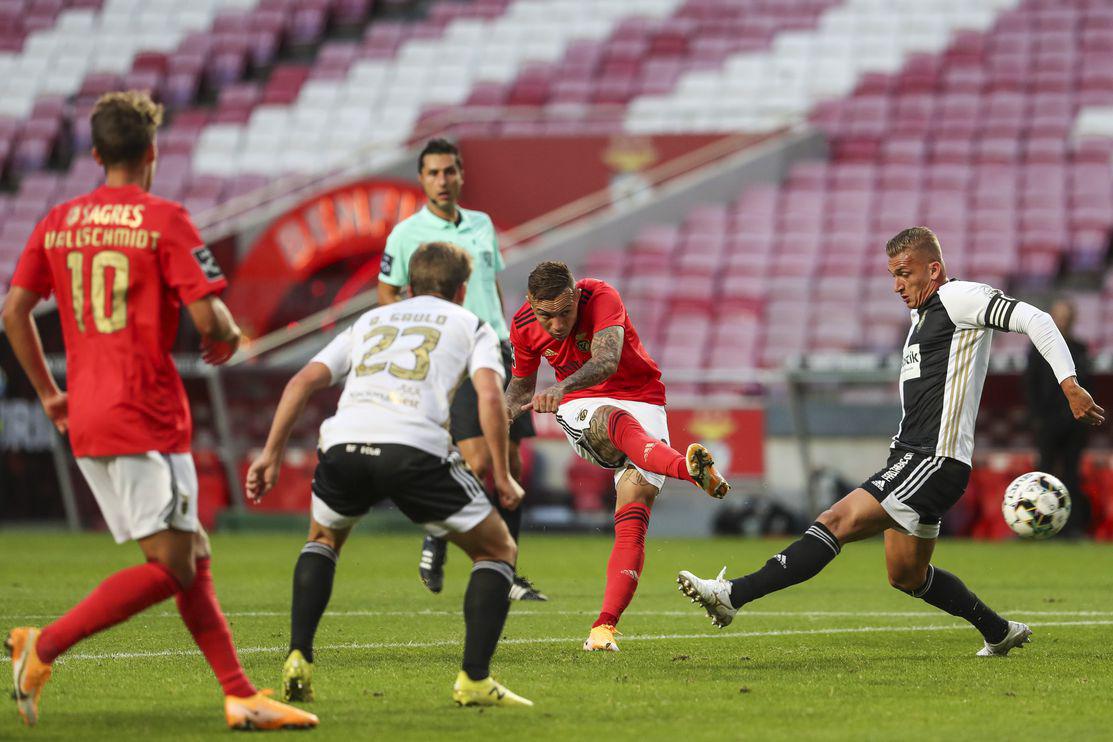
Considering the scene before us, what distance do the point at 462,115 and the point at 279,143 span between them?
3327mm

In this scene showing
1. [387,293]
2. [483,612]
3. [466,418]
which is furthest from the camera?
[466,418]

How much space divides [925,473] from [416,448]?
242 centimetres

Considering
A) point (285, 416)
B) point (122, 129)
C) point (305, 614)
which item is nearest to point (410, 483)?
point (285, 416)

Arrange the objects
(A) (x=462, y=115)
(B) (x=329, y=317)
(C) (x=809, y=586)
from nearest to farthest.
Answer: (C) (x=809, y=586) < (B) (x=329, y=317) < (A) (x=462, y=115)

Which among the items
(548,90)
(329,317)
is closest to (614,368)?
(329,317)

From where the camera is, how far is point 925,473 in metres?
6.52

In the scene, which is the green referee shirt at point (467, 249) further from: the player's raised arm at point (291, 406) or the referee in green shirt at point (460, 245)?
the player's raised arm at point (291, 406)

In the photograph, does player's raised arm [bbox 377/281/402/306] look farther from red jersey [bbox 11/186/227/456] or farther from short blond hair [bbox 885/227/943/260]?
red jersey [bbox 11/186/227/456]

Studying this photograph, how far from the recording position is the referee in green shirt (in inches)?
329

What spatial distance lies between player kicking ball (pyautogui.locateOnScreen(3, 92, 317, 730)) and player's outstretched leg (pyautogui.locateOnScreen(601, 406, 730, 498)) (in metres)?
2.32

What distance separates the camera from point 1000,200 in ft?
60.8

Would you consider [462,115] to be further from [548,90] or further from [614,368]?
[614,368]

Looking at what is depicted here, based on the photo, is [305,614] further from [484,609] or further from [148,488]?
[148,488]

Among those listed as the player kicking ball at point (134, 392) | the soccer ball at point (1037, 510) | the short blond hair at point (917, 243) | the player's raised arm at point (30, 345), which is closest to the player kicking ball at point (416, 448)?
the player kicking ball at point (134, 392)
